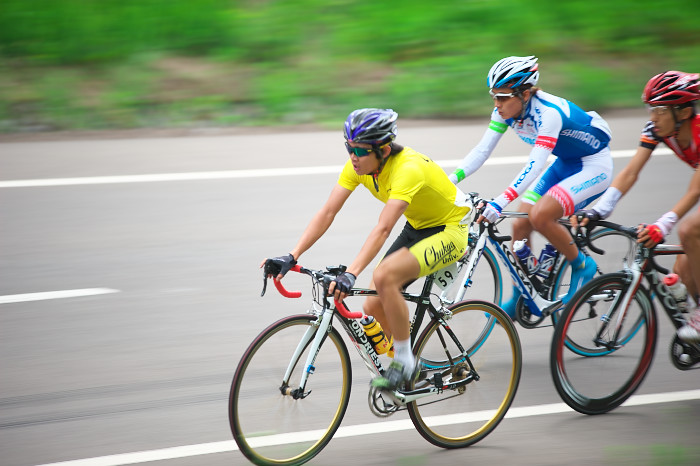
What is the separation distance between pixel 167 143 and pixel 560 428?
621cm

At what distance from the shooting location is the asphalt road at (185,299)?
14.8 ft

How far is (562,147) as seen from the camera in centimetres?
572

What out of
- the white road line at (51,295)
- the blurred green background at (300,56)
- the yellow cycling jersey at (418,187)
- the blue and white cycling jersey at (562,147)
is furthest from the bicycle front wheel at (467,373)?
the blurred green background at (300,56)

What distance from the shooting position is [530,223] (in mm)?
5555

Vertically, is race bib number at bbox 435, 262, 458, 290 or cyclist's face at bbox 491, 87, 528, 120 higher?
cyclist's face at bbox 491, 87, 528, 120

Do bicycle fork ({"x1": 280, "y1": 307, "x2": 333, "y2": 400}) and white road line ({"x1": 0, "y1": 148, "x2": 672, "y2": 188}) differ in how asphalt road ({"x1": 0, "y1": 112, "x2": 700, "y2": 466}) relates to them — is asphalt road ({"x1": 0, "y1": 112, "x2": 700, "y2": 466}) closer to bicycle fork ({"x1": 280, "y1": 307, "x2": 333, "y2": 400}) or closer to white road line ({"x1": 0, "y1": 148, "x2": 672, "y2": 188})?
white road line ({"x1": 0, "y1": 148, "x2": 672, "y2": 188})

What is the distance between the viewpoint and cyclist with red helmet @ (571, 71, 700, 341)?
15.4 ft

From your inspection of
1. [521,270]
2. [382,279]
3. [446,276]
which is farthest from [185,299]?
[521,270]

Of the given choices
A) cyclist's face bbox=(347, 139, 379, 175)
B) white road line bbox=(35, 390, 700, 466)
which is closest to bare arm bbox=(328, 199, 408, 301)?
cyclist's face bbox=(347, 139, 379, 175)

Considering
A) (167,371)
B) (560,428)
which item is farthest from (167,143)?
(560,428)

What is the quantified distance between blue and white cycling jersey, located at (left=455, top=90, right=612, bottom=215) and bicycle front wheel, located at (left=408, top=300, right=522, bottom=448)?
1.27m

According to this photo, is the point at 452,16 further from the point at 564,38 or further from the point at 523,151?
the point at 523,151

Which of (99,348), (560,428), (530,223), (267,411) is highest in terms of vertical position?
(530,223)

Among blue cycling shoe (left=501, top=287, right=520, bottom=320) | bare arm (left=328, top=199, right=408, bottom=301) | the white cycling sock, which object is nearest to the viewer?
bare arm (left=328, top=199, right=408, bottom=301)
